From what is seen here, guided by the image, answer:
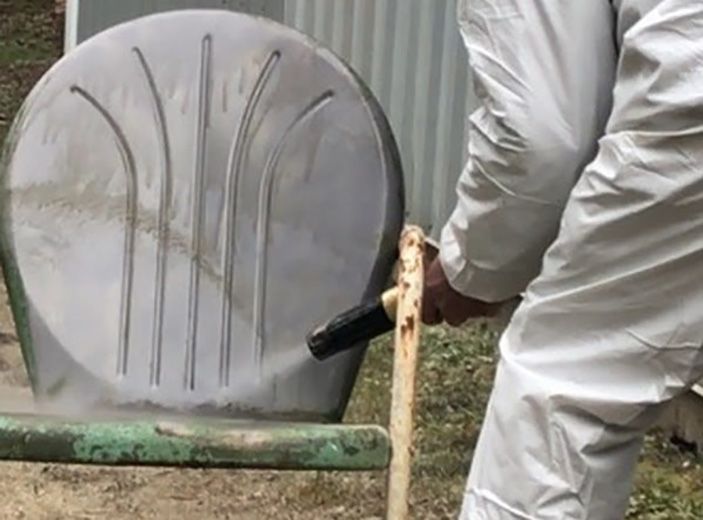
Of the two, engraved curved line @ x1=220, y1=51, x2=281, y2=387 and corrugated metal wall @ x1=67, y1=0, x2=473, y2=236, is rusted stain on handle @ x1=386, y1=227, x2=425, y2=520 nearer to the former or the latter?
engraved curved line @ x1=220, y1=51, x2=281, y2=387

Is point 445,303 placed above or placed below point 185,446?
above

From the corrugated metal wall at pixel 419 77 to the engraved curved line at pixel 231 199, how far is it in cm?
251

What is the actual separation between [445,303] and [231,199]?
29.1 inches

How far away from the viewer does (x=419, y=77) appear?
251 inches

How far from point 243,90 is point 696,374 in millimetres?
1306

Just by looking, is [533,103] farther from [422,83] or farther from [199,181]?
[422,83]

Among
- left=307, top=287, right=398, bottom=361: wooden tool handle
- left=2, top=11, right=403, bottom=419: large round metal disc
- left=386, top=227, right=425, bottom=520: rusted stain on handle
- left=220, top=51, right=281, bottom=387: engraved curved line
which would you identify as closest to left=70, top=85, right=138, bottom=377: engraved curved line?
left=2, top=11, right=403, bottom=419: large round metal disc

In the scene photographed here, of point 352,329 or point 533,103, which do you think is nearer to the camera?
point 533,103

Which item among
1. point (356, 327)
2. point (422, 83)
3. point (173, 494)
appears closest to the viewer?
point (356, 327)

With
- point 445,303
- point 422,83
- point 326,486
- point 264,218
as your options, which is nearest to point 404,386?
point 445,303

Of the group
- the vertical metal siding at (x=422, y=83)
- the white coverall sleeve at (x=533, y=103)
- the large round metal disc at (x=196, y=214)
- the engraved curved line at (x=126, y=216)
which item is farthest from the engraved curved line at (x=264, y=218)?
the vertical metal siding at (x=422, y=83)

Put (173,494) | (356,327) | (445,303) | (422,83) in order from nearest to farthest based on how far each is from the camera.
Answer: (445,303), (356,327), (173,494), (422,83)

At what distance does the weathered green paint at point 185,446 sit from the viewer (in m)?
2.82

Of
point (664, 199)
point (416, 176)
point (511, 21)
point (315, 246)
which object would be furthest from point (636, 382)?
point (416, 176)
